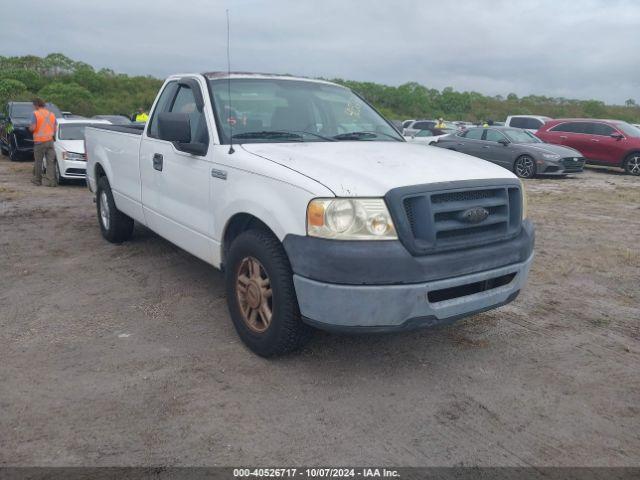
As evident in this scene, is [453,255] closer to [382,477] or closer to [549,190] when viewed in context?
[382,477]

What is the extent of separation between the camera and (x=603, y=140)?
16844mm

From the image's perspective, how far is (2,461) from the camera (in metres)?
2.69

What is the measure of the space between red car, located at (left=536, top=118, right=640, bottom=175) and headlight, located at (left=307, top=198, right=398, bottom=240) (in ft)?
51.0

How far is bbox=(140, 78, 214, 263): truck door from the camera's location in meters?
4.32

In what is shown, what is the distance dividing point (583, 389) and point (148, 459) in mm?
2491

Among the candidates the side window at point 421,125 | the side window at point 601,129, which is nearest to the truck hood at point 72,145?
the side window at point 601,129

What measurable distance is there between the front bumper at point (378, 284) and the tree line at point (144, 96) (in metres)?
22.0

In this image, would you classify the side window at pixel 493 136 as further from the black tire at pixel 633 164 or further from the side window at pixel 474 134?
the black tire at pixel 633 164

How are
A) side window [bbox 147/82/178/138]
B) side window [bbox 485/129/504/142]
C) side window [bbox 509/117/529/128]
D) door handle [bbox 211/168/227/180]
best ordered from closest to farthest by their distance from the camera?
door handle [bbox 211/168/227/180] < side window [bbox 147/82/178/138] < side window [bbox 485/129/504/142] < side window [bbox 509/117/529/128]

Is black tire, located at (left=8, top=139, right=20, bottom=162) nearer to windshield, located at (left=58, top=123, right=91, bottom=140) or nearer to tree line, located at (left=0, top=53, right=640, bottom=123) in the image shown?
windshield, located at (left=58, top=123, right=91, bottom=140)

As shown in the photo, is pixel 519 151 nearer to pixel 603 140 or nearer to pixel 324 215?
pixel 603 140

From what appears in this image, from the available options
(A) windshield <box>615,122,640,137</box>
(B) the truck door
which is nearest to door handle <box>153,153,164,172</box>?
(B) the truck door

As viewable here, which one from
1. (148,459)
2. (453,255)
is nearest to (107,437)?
(148,459)

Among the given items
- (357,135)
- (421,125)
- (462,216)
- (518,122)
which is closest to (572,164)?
(518,122)
